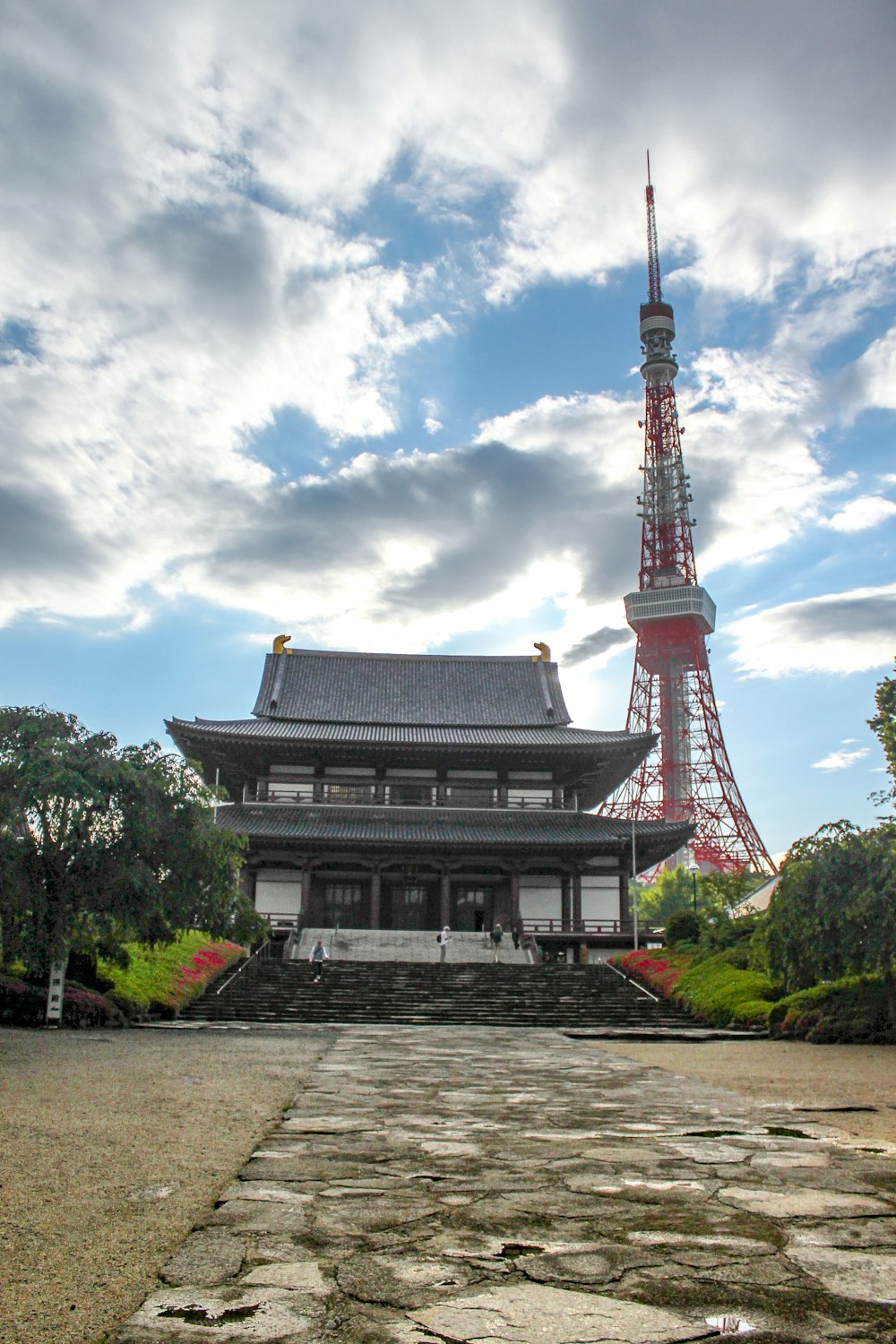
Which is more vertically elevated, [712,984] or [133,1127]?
[712,984]

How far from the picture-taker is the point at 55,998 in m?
16.6

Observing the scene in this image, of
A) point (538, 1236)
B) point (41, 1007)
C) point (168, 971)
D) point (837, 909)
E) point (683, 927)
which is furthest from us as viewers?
point (683, 927)

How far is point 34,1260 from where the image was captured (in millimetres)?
3691

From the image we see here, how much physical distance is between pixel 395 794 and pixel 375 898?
5018 millimetres

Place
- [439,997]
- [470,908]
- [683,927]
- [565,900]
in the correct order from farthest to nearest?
[470,908]
[565,900]
[683,927]
[439,997]

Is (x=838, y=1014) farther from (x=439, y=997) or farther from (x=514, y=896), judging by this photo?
(x=514, y=896)

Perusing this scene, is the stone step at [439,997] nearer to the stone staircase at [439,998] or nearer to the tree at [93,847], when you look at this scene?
the stone staircase at [439,998]

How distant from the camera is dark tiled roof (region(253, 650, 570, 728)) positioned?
42500 millimetres

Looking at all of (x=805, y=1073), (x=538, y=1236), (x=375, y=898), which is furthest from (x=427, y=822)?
(x=538, y=1236)

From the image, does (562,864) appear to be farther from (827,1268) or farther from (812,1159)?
(827,1268)

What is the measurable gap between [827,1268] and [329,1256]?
1.92 metres

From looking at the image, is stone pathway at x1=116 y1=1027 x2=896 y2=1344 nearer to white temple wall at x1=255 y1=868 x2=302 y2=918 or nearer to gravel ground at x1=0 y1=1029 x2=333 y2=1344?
gravel ground at x1=0 y1=1029 x2=333 y2=1344

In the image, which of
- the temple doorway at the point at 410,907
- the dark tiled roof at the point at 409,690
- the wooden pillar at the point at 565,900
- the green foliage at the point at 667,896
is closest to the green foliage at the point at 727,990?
the wooden pillar at the point at 565,900

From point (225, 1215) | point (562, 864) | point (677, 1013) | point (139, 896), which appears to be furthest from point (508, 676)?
point (225, 1215)
